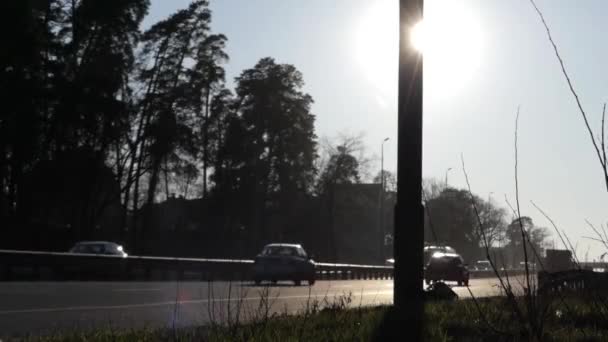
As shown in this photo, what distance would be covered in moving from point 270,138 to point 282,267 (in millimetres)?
Answer: 40355

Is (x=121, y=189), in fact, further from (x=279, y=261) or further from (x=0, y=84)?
(x=279, y=261)

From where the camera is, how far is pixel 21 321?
12.8 meters

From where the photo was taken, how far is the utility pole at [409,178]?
11227mm

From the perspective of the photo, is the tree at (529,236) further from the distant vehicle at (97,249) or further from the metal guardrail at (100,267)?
the distant vehicle at (97,249)

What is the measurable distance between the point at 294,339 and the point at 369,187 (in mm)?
77146

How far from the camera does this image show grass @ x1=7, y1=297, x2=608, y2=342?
8219 mm

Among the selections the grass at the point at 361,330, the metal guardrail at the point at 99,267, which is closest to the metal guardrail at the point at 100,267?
the metal guardrail at the point at 99,267

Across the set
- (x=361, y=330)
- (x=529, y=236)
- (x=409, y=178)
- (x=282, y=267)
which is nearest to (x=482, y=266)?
(x=282, y=267)

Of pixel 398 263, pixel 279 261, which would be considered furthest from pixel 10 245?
pixel 398 263

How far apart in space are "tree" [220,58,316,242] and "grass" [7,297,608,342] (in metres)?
61.1

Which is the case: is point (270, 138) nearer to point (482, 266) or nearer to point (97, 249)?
point (482, 266)

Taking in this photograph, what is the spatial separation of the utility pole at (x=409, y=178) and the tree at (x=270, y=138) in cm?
6030

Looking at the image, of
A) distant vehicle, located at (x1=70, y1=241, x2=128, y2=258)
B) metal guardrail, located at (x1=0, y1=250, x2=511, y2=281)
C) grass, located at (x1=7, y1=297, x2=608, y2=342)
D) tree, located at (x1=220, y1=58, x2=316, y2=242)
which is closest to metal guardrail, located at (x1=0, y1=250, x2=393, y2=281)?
metal guardrail, located at (x1=0, y1=250, x2=511, y2=281)

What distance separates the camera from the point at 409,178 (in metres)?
11.3
